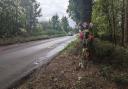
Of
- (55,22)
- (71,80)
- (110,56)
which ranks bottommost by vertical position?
(71,80)

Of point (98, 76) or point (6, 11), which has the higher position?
point (6, 11)

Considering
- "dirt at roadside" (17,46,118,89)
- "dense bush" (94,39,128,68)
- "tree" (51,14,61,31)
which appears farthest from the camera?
"tree" (51,14,61,31)

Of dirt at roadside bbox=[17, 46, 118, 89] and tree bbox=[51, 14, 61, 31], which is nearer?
dirt at roadside bbox=[17, 46, 118, 89]

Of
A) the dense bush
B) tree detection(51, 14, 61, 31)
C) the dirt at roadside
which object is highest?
tree detection(51, 14, 61, 31)

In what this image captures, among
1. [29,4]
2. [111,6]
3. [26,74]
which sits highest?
[29,4]

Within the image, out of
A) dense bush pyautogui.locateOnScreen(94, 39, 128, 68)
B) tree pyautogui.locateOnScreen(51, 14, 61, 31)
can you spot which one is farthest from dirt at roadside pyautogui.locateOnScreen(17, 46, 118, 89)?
tree pyautogui.locateOnScreen(51, 14, 61, 31)

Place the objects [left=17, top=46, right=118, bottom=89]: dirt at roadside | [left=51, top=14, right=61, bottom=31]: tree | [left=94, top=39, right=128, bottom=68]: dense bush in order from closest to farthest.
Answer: [left=17, top=46, right=118, bottom=89]: dirt at roadside < [left=94, top=39, right=128, bottom=68]: dense bush < [left=51, top=14, right=61, bottom=31]: tree

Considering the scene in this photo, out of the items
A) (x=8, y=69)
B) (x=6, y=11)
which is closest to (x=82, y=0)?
(x=8, y=69)

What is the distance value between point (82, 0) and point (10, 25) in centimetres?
2832

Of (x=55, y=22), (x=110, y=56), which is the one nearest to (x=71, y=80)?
(x=110, y=56)

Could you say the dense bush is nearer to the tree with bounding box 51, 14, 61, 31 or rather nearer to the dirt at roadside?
the dirt at roadside

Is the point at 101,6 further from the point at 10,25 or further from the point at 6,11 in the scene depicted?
the point at 10,25

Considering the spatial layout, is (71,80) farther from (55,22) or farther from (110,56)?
(55,22)

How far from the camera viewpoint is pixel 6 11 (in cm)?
3919
